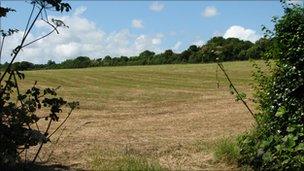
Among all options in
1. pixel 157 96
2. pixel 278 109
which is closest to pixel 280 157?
pixel 278 109

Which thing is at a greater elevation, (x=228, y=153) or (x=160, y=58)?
(x=228, y=153)

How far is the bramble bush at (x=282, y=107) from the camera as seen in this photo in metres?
6.74

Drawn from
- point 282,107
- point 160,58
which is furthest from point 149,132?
point 160,58

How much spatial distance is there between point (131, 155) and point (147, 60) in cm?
7085

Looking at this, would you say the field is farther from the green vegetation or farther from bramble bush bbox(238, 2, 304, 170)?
bramble bush bbox(238, 2, 304, 170)

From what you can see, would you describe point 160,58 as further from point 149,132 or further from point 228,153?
point 228,153

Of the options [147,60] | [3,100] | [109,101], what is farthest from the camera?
[147,60]

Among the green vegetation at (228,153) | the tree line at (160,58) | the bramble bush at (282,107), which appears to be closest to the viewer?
the bramble bush at (282,107)

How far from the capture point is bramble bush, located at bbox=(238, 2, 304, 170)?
6.74m

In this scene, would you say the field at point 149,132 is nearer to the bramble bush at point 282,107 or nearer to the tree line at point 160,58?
the bramble bush at point 282,107

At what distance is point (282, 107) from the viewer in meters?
7.16

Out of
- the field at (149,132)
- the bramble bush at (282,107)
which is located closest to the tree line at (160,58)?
the field at (149,132)

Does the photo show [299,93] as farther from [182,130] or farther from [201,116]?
[201,116]

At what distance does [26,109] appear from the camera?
6.88 metres
